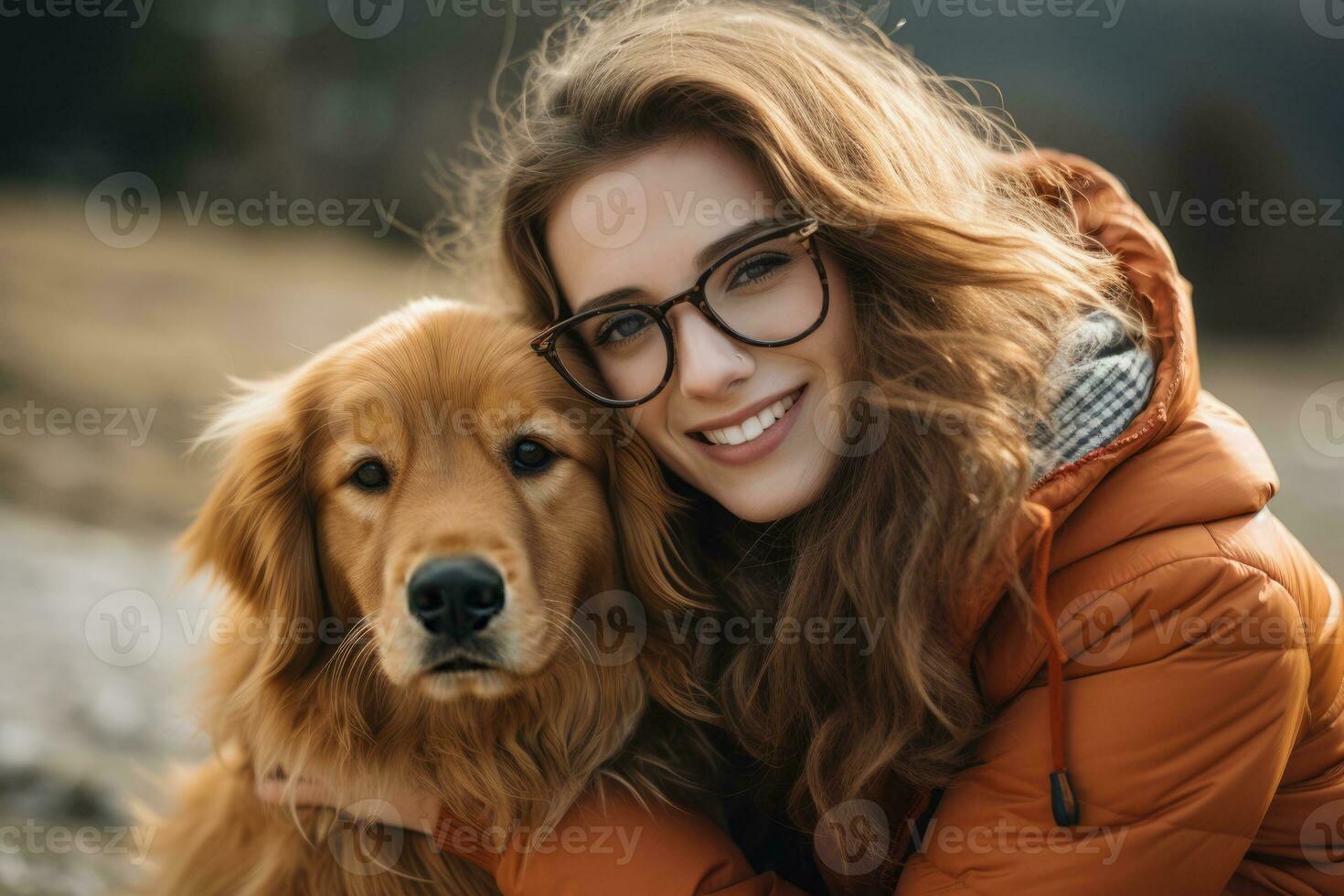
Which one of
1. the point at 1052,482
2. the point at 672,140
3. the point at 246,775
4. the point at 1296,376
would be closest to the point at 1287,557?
the point at 1052,482

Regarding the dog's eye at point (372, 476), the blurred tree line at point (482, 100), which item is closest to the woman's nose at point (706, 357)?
the dog's eye at point (372, 476)

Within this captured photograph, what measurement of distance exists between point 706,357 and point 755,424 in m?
0.19

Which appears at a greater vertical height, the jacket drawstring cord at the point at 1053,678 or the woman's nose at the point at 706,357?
the woman's nose at the point at 706,357

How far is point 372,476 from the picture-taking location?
2.25 meters

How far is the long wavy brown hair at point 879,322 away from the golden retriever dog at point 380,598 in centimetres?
22

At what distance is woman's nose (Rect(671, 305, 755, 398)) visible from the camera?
77.6 inches

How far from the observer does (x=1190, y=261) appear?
30.7 ft

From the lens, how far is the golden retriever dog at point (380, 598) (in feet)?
7.30

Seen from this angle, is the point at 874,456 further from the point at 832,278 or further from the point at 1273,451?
the point at 1273,451

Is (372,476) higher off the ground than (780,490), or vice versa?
(780,490)

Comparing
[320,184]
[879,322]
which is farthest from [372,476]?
[320,184]

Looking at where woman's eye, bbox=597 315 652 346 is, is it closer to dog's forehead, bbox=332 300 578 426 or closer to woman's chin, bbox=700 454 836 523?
dog's forehead, bbox=332 300 578 426

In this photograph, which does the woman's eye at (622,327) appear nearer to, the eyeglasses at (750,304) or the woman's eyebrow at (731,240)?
the eyeglasses at (750,304)

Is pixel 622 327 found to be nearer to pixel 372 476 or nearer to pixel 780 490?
pixel 780 490
